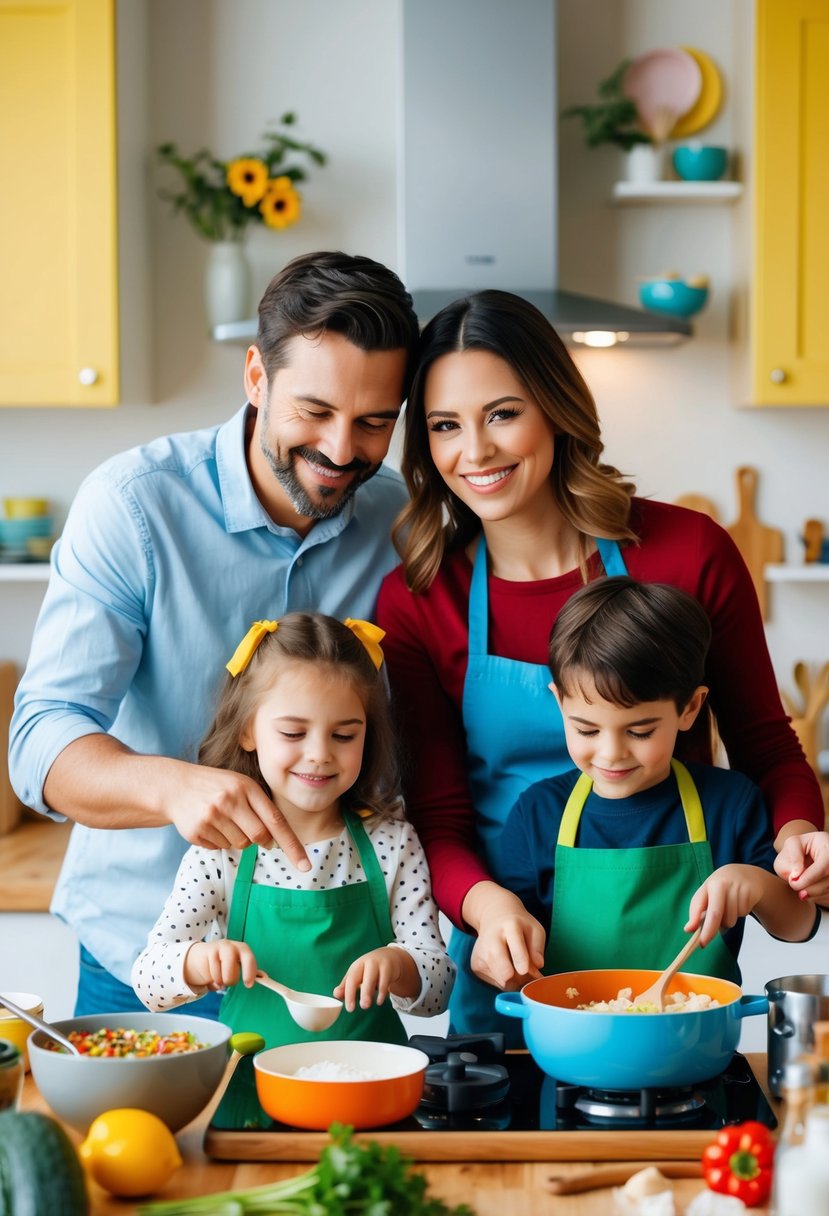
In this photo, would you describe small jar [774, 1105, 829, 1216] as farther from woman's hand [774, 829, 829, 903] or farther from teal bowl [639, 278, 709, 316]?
teal bowl [639, 278, 709, 316]

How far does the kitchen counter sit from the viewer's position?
39.4 inches

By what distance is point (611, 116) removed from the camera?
120 inches

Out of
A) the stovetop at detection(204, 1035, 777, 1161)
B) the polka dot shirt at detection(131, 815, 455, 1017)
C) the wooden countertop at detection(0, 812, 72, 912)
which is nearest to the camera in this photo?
the stovetop at detection(204, 1035, 777, 1161)

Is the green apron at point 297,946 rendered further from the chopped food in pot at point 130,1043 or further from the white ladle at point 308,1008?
the chopped food in pot at point 130,1043

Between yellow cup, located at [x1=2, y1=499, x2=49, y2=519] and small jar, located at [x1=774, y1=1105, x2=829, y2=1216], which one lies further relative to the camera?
yellow cup, located at [x1=2, y1=499, x2=49, y2=519]

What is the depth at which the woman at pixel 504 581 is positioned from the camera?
1580 mm

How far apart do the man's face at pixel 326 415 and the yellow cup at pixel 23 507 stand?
1.58 m

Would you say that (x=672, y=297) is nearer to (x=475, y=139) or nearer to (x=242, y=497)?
(x=475, y=139)

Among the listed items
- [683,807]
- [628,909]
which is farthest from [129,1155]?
[683,807]

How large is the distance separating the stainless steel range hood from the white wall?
0.23 m

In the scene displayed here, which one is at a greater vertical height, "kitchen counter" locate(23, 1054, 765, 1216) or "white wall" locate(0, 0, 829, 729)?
"white wall" locate(0, 0, 829, 729)

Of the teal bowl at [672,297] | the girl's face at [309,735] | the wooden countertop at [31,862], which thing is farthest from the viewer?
the teal bowl at [672,297]

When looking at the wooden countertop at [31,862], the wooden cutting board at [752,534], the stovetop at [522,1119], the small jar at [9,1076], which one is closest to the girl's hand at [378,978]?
the stovetop at [522,1119]

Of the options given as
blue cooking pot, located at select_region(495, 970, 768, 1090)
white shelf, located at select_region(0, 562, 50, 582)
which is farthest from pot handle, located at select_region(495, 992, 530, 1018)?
Answer: white shelf, located at select_region(0, 562, 50, 582)
